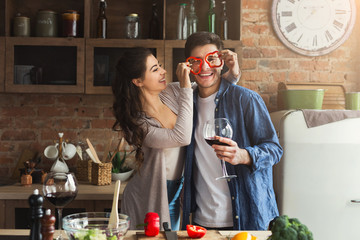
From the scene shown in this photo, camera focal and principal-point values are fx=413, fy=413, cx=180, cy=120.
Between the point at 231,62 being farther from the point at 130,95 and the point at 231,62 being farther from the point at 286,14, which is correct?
the point at 286,14

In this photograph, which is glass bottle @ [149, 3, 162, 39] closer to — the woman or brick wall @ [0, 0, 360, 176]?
brick wall @ [0, 0, 360, 176]

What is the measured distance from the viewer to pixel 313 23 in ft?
10.6

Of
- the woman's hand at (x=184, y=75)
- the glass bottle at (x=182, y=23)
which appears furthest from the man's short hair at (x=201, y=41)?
the glass bottle at (x=182, y=23)

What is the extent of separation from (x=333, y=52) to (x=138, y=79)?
6.15 feet

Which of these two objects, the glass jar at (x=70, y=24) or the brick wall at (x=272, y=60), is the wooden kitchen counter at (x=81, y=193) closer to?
the glass jar at (x=70, y=24)

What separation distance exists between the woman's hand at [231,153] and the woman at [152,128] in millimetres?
269

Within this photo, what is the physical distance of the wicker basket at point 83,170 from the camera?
9.87 ft

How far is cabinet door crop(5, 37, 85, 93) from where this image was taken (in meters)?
2.95

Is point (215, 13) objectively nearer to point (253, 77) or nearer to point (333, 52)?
point (253, 77)

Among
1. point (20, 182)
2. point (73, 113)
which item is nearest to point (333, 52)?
point (73, 113)

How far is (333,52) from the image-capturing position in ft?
10.8

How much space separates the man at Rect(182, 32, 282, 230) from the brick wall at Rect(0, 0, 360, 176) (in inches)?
51.2

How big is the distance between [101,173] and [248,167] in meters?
1.34

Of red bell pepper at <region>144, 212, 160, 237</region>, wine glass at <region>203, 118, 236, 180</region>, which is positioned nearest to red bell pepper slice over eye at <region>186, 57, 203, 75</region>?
wine glass at <region>203, 118, 236, 180</region>
